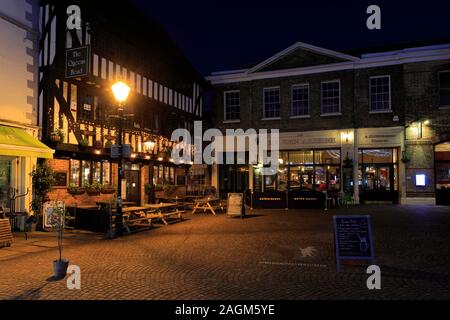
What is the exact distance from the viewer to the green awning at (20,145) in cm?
1149

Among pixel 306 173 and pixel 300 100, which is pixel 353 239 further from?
pixel 300 100

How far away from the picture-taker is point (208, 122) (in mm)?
26516

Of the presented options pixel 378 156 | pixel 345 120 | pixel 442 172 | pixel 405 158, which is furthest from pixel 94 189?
pixel 442 172

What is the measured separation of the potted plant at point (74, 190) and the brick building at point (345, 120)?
29.4 ft

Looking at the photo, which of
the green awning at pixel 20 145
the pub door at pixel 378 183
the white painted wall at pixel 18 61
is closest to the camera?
the green awning at pixel 20 145

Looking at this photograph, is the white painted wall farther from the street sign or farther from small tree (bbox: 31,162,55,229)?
the street sign

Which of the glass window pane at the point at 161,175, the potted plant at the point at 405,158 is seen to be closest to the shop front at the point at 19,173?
the glass window pane at the point at 161,175

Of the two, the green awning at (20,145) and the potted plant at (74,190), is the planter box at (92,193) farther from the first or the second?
the green awning at (20,145)

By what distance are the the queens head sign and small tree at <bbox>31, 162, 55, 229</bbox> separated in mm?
11157

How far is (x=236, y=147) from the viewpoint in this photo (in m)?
26.1

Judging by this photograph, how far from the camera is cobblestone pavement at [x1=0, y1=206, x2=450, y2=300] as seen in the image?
6270mm

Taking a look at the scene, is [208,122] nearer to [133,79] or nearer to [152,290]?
[133,79]

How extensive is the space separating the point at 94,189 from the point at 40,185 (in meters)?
Answer: 2.81
